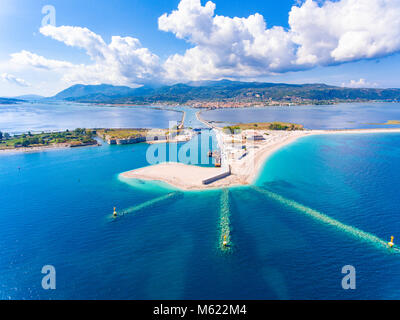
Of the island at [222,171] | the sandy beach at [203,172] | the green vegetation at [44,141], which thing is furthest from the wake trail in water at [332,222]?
the green vegetation at [44,141]

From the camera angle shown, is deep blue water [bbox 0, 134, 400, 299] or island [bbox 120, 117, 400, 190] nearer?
deep blue water [bbox 0, 134, 400, 299]

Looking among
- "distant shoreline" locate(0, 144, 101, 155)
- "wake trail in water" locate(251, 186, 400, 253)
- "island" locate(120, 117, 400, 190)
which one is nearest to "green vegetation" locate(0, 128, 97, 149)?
"distant shoreline" locate(0, 144, 101, 155)

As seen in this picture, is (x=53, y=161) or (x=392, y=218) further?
(x=53, y=161)

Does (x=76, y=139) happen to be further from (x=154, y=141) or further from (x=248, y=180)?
(x=248, y=180)

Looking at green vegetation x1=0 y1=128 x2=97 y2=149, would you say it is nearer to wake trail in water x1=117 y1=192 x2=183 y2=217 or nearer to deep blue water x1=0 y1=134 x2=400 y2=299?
deep blue water x1=0 y1=134 x2=400 y2=299

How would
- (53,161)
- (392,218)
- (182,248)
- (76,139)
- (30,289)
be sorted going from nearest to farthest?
(30,289) < (182,248) < (392,218) < (53,161) < (76,139)

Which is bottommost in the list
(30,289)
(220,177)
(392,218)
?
(30,289)
